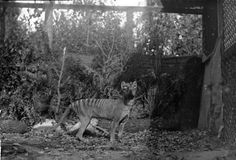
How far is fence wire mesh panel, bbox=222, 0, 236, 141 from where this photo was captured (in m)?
3.40

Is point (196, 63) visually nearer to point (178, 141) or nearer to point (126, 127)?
point (126, 127)

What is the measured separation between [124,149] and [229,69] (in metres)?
1.30

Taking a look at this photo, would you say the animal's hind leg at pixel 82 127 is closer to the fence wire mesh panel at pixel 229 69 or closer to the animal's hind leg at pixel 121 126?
the animal's hind leg at pixel 121 126

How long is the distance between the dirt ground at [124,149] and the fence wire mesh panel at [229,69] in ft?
0.68

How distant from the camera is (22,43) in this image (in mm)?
5625

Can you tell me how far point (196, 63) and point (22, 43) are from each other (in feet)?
8.93

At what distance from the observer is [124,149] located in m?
3.32

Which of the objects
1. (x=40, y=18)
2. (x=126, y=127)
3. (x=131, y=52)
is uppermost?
(x=40, y=18)

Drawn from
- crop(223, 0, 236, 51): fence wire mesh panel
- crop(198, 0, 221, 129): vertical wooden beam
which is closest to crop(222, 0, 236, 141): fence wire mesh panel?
crop(223, 0, 236, 51): fence wire mesh panel

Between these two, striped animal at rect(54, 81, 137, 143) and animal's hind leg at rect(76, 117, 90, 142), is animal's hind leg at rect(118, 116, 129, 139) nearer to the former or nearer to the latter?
striped animal at rect(54, 81, 137, 143)

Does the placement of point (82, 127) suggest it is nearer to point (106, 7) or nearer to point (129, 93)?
point (129, 93)

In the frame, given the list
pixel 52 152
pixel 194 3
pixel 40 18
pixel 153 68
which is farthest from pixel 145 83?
pixel 52 152

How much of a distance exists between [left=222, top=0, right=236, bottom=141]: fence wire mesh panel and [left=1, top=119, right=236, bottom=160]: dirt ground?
8.2 inches

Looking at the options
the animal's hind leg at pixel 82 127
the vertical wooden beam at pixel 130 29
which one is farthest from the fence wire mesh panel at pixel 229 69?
the vertical wooden beam at pixel 130 29
